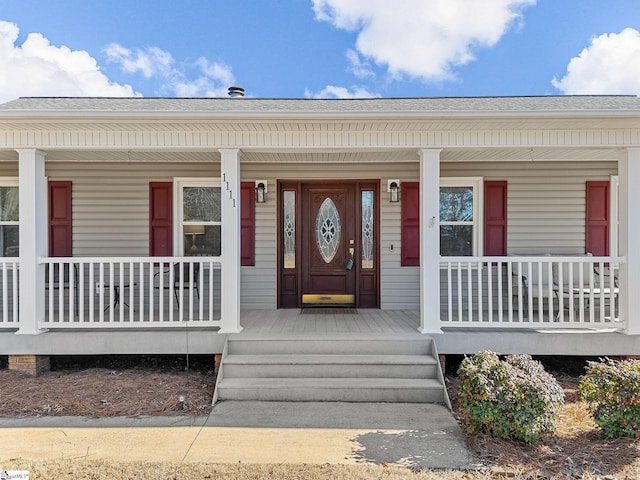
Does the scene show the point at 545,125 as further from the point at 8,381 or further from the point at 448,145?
the point at 8,381

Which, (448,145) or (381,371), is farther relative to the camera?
(448,145)

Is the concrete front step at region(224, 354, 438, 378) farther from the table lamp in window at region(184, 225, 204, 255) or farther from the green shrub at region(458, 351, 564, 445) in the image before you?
the table lamp in window at region(184, 225, 204, 255)

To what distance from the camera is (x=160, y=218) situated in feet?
20.6

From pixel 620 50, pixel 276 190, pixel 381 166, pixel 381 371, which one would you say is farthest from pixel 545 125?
pixel 620 50

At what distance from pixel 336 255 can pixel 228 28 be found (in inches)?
499

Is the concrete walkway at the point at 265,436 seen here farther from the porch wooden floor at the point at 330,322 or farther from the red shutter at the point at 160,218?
the red shutter at the point at 160,218

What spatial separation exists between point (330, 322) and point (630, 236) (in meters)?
3.56

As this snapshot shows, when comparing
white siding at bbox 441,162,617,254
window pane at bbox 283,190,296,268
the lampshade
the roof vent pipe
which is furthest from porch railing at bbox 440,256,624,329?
the roof vent pipe

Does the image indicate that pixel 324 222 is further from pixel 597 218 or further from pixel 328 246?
pixel 597 218

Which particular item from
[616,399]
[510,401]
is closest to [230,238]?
[510,401]

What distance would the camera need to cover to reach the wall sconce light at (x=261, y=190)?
629 cm

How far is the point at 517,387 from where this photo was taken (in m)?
3.11

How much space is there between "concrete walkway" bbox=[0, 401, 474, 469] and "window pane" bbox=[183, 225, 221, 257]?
9.67 feet

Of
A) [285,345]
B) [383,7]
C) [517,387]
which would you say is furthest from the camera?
[383,7]
